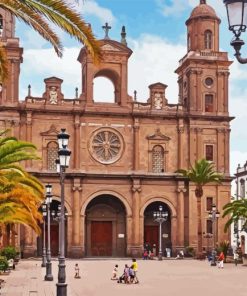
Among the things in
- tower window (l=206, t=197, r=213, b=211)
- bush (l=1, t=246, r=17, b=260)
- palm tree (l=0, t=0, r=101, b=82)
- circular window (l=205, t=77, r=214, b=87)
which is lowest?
bush (l=1, t=246, r=17, b=260)

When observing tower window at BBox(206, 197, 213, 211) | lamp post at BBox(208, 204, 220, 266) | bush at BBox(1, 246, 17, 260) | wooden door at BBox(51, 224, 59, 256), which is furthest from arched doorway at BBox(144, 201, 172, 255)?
bush at BBox(1, 246, 17, 260)

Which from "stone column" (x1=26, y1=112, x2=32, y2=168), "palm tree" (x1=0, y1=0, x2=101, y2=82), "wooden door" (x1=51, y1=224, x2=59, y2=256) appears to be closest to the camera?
"palm tree" (x1=0, y1=0, x2=101, y2=82)

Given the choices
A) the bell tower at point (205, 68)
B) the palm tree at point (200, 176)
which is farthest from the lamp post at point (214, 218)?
the bell tower at point (205, 68)

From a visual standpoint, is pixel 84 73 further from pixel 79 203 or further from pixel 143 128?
pixel 79 203

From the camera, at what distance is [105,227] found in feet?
234

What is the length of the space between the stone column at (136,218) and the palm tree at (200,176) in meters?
4.36

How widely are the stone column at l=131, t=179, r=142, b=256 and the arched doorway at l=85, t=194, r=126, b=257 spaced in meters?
1.85

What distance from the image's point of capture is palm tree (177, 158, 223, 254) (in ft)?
218

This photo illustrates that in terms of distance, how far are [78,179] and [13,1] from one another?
5258 cm

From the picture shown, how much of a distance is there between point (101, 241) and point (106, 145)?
9443 millimetres

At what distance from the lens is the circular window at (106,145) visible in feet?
232

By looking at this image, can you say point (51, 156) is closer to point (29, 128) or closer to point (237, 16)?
point (29, 128)

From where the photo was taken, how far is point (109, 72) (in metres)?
72.6

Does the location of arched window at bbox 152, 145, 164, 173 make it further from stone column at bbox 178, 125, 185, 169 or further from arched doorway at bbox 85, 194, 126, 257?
arched doorway at bbox 85, 194, 126, 257
